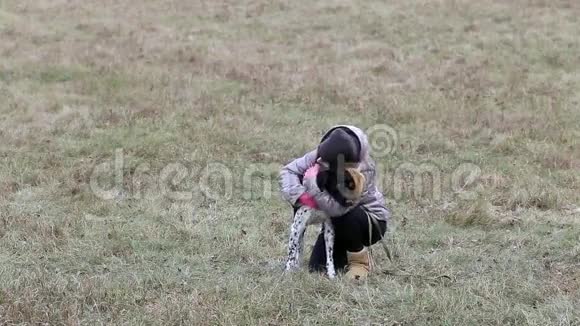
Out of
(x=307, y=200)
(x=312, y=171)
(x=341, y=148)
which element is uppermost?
(x=341, y=148)

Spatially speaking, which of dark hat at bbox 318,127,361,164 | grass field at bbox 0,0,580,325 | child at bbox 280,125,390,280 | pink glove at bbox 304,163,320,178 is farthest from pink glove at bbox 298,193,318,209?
grass field at bbox 0,0,580,325

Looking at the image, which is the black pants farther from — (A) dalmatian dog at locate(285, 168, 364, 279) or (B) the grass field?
(B) the grass field

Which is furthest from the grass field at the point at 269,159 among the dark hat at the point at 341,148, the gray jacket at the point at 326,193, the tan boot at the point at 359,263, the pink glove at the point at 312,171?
the dark hat at the point at 341,148

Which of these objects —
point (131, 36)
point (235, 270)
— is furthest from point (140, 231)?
point (131, 36)

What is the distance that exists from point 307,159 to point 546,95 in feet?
23.8

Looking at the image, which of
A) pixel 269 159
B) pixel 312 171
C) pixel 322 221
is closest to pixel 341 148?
pixel 312 171

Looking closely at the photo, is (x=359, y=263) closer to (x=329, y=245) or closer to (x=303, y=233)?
(x=329, y=245)

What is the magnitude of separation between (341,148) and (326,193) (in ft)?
0.95

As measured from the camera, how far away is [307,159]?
4.10 meters

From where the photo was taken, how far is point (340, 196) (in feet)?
13.0

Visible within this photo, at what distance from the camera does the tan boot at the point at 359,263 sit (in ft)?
13.9

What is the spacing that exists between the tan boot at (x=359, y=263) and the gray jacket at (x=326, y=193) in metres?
0.25

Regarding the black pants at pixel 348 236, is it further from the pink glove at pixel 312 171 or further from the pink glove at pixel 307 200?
the pink glove at pixel 312 171

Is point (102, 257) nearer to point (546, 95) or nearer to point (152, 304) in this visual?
point (152, 304)
